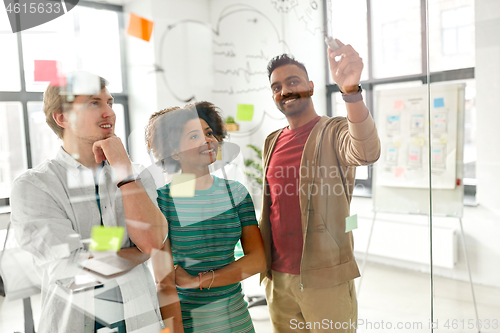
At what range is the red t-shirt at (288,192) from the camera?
0.99 m

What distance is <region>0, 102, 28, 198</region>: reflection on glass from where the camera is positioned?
658mm

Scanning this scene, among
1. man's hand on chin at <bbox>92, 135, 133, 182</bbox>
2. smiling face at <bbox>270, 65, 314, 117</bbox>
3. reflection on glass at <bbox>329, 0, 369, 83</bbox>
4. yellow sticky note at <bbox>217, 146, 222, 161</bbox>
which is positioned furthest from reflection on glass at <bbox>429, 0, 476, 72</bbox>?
man's hand on chin at <bbox>92, 135, 133, 182</bbox>

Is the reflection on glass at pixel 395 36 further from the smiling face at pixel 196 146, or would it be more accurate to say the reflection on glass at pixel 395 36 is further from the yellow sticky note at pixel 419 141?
the smiling face at pixel 196 146

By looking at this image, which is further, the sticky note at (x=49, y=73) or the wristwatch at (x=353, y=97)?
the wristwatch at (x=353, y=97)

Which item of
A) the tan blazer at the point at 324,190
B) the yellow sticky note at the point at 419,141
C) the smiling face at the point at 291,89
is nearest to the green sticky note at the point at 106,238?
the tan blazer at the point at 324,190

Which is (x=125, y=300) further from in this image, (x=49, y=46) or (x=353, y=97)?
(x=353, y=97)

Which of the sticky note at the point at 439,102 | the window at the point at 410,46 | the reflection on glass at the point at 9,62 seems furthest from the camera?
the sticky note at the point at 439,102

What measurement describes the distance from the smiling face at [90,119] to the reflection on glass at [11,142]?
3.2 inches

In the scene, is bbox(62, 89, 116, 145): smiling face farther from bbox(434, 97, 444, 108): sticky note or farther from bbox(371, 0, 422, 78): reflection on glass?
bbox(434, 97, 444, 108): sticky note

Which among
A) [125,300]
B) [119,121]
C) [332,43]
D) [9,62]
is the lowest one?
[125,300]

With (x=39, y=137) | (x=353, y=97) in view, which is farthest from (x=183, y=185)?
(x=353, y=97)

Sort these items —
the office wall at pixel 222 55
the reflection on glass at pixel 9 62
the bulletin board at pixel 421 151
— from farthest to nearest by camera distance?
the bulletin board at pixel 421 151 → the office wall at pixel 222 55 → the reflection on glass at pixel 9 62

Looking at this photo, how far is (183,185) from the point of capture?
0.81 m

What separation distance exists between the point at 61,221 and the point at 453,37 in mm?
1505
